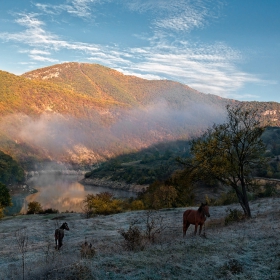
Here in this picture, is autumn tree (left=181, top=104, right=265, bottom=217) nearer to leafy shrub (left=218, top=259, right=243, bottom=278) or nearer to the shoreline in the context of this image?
leafy shrub (left=218, top=259, right=243, bottom=278)

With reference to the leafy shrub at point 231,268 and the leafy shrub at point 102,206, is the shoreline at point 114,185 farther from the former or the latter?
the leafy shrub at point 231,268

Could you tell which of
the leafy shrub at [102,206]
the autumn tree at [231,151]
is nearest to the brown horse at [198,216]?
the autumn tree at [231,151]

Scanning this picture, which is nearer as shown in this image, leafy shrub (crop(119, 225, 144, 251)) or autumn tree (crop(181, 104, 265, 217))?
leafy shrub (crop(119, 225, 144, 251))

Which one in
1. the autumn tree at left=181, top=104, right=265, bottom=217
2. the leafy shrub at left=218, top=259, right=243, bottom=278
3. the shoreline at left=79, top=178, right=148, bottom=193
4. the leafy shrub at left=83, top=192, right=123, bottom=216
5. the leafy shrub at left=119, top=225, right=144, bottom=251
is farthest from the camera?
the shoreline at left=79, top=178, right=148, bottom=193

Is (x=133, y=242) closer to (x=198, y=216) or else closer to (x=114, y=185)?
(x=198, y=216)

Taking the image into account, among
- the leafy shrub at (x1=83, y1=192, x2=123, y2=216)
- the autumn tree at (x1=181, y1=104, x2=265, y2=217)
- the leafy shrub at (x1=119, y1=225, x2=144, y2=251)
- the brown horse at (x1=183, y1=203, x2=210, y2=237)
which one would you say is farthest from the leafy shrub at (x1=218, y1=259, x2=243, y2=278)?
the leafy shrub at (x1=83, y1=192, x2=123, y2=216)

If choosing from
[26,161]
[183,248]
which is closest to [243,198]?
[183,248]

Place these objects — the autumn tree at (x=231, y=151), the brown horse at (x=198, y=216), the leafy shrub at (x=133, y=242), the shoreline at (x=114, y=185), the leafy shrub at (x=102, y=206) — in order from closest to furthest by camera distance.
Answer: the leafy shrub at (x=133, y=242)
the brown horse at (x=198, y=216)
the autumn tree at (x=231, y=151)
the leafy shrub at (x=102, y=206)
the shoreline at (x=114, y=185)

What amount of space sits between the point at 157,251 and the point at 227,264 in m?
2.42

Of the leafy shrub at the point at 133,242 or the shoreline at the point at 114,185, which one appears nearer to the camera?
the leafy shrub at the point at 133,242

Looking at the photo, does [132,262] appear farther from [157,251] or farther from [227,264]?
[227,264]

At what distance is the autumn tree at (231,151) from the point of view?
19.9 m

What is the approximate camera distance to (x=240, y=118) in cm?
2064

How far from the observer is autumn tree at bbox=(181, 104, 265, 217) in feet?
65.4
